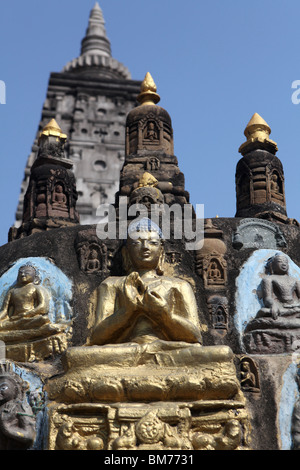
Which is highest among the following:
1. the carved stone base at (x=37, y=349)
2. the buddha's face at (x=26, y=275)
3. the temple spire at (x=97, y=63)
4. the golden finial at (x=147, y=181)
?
the temple spire at (x=97, y=63)

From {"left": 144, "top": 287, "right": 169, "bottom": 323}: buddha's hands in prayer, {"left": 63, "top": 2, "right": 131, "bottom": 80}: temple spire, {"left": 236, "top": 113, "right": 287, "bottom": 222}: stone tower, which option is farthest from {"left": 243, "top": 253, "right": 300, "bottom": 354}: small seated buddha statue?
{"left": 63, "top": 2, "right": 131, "bottom": 80}: temple spire

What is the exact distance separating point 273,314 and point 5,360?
11.9 feet

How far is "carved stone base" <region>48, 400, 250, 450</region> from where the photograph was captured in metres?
10.5

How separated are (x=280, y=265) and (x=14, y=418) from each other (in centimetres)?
427

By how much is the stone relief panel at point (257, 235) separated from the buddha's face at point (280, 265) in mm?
613

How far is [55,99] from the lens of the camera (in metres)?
30.4

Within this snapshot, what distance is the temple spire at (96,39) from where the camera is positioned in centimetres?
3616

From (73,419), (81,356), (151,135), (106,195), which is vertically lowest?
(73,419)

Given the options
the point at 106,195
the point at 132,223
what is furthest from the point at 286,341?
the point at 106,195

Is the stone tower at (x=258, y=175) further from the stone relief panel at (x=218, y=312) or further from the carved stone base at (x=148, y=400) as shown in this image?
the carved stone base at (x=148, y=400)

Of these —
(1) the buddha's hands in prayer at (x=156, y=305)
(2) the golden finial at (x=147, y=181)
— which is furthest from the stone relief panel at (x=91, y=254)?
(2) the golden finial at (x=147, y=181)

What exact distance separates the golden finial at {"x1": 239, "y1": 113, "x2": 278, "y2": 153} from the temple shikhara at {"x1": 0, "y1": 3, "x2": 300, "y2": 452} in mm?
22

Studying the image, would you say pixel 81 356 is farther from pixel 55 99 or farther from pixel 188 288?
pixel 55 99

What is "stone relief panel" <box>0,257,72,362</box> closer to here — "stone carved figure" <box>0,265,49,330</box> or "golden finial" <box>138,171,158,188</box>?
"stone carved figure" <box>0,265,49,330</box>
